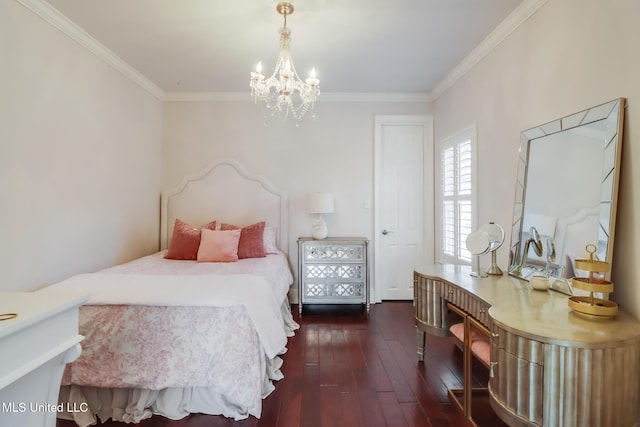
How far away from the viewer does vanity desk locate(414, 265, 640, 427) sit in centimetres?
116

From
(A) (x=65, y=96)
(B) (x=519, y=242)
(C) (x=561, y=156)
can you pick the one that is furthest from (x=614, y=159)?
(A) (x=65, y=96)

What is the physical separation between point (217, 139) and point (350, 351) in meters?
3.01

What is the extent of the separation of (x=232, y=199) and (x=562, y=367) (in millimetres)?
3529

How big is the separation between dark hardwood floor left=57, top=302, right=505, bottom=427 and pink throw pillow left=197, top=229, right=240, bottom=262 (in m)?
1.06

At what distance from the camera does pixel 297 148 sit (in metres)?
4.00

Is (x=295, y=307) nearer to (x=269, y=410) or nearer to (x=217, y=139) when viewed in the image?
(x=269, y=410)

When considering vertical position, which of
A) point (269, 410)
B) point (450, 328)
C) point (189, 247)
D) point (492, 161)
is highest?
point (492, 161)

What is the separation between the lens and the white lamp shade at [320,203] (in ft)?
12.1

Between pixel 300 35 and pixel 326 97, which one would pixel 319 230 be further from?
pixel 300 35

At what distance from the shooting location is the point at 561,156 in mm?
1834

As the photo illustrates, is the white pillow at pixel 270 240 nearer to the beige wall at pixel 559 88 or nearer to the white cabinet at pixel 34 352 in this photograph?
the beige wall at pixel 559 88

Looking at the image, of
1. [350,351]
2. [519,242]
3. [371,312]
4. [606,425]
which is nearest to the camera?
[606,425]

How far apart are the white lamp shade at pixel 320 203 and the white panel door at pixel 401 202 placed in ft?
2.35

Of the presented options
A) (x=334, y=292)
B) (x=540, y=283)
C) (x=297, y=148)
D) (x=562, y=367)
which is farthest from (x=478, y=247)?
(x=297, y=148)
